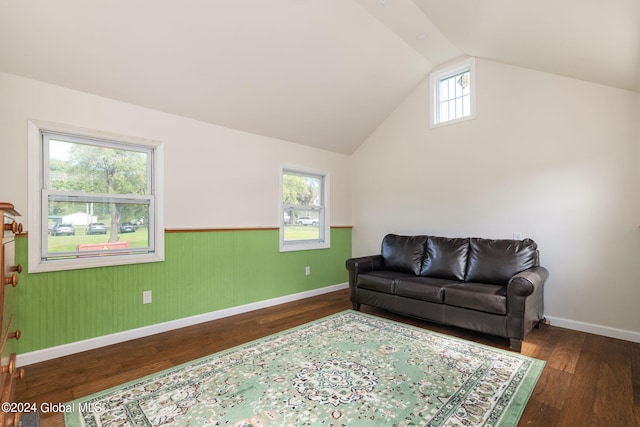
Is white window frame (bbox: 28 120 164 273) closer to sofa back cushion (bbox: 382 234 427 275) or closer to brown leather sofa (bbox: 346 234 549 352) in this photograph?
brown leather sofa (bbox: 346 234 549 352)

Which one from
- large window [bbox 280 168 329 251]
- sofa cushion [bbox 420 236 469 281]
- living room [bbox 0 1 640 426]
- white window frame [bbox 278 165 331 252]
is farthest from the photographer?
large window [bbox 280 168 329 251]

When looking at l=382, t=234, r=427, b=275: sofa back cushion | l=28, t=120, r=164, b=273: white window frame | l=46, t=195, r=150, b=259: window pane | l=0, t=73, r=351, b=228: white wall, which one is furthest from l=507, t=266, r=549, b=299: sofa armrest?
l=46, t=195, r=150, b=259: window pane

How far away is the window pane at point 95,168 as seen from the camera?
2.62 metres

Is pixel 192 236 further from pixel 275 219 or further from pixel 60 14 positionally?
pixel 60 14

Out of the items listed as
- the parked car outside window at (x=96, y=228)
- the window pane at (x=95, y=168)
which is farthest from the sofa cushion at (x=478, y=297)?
the parked car outside window at (x=96, y=228)

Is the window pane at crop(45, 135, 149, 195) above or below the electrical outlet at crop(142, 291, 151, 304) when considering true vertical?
above

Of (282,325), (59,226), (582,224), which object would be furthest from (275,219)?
(582,224)

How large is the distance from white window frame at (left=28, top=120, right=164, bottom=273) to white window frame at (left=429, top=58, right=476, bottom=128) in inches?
135

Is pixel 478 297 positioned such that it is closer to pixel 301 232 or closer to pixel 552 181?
pixel 552 181

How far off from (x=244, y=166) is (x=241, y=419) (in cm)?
275

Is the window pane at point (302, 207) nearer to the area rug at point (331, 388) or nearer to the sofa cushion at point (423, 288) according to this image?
the sofa cushion at point (423, 288)

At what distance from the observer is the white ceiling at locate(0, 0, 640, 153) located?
2.14 meters

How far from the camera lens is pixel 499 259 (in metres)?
3.19

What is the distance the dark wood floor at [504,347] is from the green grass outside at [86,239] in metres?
0.91
